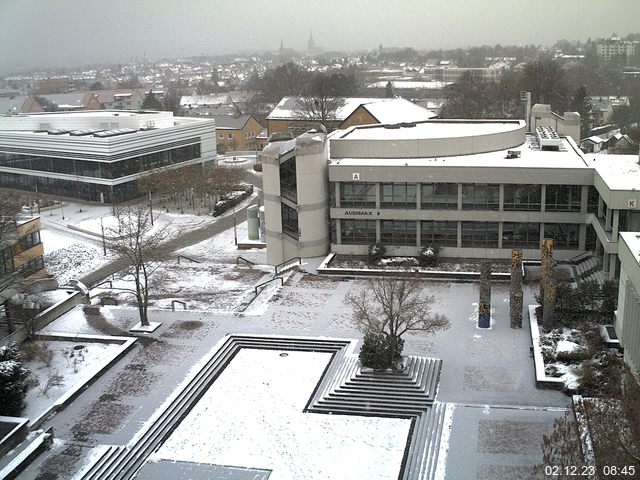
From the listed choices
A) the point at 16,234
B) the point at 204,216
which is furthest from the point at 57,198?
the point at 16,234

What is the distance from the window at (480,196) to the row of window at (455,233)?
79cm

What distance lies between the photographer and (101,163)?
5066 centimetres

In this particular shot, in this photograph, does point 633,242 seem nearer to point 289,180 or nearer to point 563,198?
point 563,198

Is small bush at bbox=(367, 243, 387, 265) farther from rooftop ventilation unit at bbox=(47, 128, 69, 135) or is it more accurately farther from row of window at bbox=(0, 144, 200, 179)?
rooftop ventilation unit at bbox=(47, 128, 69, 135)

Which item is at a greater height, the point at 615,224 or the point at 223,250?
the point at 615,224

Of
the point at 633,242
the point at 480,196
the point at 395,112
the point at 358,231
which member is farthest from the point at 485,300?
the point at 395,112

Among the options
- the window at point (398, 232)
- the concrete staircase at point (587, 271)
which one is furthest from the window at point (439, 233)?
the concrete staircase at point (587, 271)

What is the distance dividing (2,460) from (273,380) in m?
7.83

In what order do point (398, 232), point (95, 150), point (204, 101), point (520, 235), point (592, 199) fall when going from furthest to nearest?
point (204, 101), point (95, 150), point (398, 232), point (520, 235), point (592, 199)

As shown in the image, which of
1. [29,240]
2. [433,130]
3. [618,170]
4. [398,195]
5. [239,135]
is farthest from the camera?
[239,135]

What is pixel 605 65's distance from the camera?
335ft

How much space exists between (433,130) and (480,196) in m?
8.24

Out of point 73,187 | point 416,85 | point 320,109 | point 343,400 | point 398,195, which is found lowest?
point 343,400

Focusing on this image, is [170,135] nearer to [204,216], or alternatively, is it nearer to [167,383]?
[204,216]
